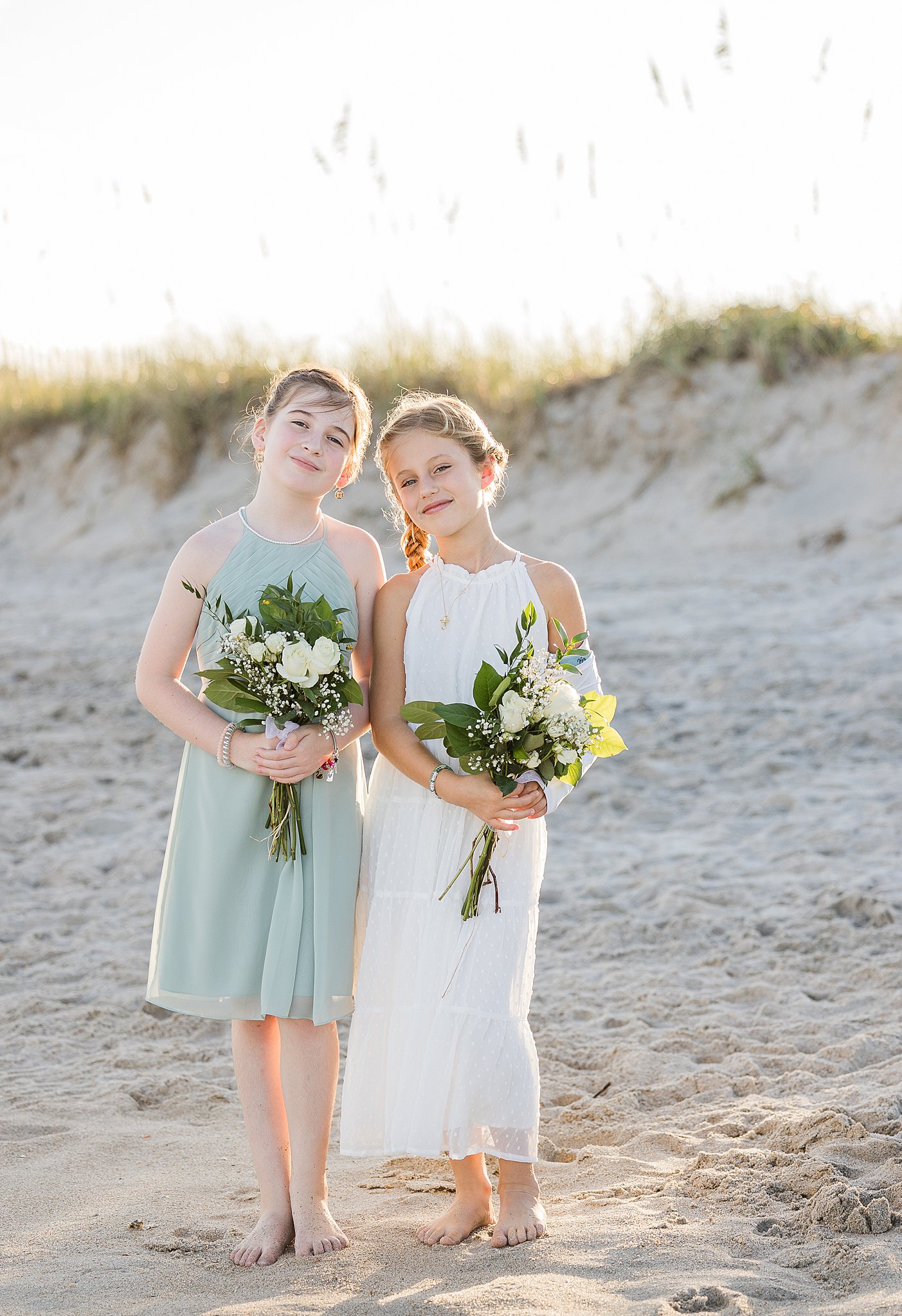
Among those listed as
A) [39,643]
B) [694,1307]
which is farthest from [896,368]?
[694,1307]

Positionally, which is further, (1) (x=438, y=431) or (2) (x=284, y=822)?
(1) (x=438, y=431)

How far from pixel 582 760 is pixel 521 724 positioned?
0.92 ft

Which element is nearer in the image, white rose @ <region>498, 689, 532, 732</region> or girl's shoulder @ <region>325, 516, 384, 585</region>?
white rose @ <region>498, 689, 532, 732</region>

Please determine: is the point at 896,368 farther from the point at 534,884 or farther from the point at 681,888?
the point at 534,884

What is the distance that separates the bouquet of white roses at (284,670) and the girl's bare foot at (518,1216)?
1034mm

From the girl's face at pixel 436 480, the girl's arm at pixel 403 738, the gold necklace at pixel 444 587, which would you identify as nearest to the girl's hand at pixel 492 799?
the girl's arm at pixel 403 738

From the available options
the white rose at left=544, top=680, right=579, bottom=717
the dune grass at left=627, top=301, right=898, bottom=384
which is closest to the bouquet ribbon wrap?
the white rose at left=544, top=680, right=579, bottom=717

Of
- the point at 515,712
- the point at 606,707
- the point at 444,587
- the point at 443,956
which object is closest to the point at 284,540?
the point at 444,587

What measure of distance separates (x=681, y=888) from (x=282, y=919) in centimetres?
313

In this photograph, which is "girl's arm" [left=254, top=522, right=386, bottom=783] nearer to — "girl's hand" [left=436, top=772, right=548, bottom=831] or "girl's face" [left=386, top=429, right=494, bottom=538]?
"girl's face" [left=386, top=429, right=494, bottom=538]

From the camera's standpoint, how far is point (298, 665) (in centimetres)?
278

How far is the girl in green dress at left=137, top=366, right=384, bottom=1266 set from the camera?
3.01 meters

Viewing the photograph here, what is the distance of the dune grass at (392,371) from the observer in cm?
1100

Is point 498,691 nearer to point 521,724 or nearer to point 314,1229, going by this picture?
point 521,724
